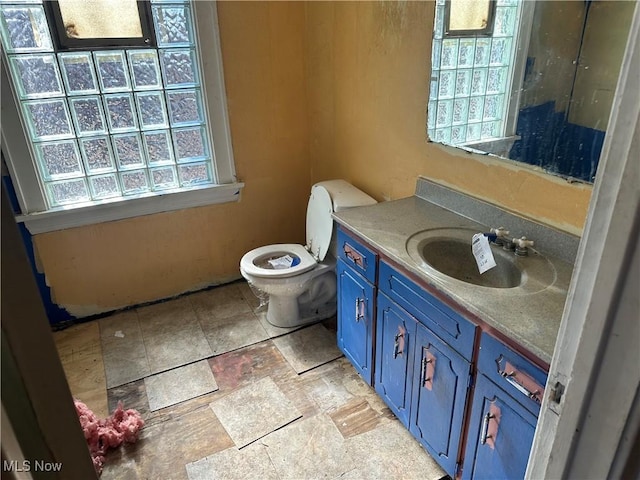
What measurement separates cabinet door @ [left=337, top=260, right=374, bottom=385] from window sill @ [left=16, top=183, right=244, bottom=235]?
1.10 metres

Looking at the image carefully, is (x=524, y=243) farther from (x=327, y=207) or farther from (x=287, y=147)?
(x=287, y=147)

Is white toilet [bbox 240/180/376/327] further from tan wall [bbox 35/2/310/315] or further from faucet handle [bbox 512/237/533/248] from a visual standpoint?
faucet handle [bbox 512/237/533/248]

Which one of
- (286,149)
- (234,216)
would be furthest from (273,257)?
(286,149)

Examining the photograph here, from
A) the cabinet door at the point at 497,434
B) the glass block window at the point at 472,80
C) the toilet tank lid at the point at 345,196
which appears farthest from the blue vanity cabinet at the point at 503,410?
the toilet tank lid at the point at 345,196

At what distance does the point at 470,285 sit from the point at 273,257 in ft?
4.87

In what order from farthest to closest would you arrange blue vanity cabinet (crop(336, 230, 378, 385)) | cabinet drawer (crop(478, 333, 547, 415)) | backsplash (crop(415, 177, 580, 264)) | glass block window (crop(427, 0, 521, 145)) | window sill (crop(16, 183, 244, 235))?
window sill (crop(16, 183, 244, 235))
blue vanity cabinet (crop(336, 230, 378, 385))
glass block window (crop(427, 0, 521, 145))
backsplash (crop(415, 177, 580, 264))
cabinet drawer (crop(478, 333, 547, 415))

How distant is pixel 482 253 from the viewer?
1603 millimetres

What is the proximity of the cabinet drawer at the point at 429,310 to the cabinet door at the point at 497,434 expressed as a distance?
129 mm

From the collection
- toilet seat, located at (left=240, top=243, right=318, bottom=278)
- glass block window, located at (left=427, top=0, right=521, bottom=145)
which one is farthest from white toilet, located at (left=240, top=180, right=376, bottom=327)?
glass block window, located at (left=427, top=0, right=521, bottom=145)

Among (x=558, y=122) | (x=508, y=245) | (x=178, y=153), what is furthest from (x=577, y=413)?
(x=178, y=153)

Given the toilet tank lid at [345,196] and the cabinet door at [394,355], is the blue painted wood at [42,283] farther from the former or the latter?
the cabinet door at [394,355]

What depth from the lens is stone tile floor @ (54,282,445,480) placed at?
1.80 m

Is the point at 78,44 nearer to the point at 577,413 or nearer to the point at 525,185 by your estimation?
the point at 525,185

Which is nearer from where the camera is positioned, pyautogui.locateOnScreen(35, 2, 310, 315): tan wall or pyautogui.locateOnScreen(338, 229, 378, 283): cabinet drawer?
pyautogui.locateOnScreen(338, 229, 378, 283): cabinet drawer
